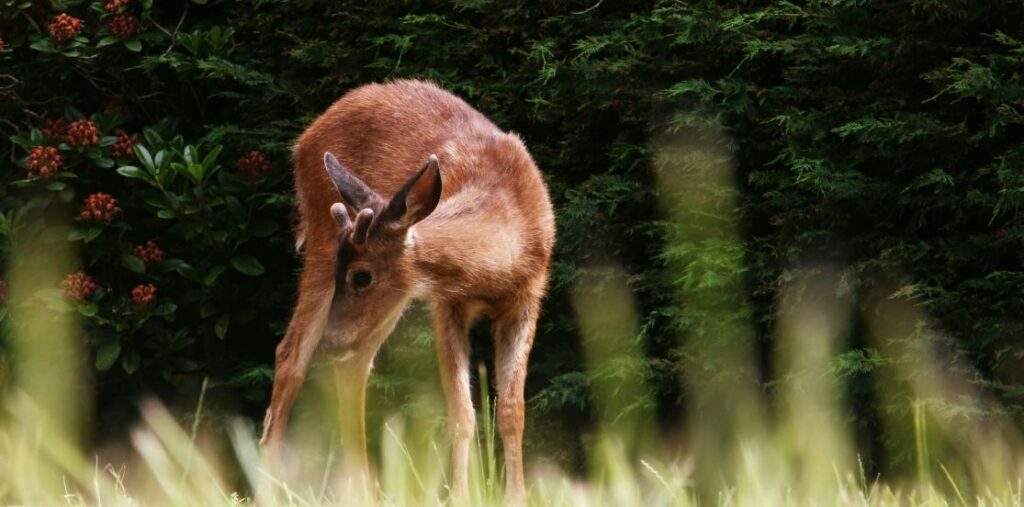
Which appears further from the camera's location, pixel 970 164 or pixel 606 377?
pixel 606 377

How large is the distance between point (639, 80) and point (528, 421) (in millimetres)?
1598

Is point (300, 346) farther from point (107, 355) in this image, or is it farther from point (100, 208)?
point (100, 208)

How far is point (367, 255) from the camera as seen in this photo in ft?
16.4

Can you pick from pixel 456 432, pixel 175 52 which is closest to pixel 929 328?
pixel 456 432

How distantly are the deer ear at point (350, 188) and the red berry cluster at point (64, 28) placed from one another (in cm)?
259

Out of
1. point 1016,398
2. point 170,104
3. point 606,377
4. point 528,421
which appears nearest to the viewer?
point 1016,398

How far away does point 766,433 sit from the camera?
5.34 m

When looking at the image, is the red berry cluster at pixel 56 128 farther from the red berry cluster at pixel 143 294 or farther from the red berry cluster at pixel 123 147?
the red berry cluster at pixel 143 294

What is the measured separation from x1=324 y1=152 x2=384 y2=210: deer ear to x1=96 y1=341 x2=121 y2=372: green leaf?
227 centimetres

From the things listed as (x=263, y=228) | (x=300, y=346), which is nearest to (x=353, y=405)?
(x=300, y=346)

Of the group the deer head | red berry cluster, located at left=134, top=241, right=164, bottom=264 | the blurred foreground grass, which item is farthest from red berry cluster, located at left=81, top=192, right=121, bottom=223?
the deer head

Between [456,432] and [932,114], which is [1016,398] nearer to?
[932,114]

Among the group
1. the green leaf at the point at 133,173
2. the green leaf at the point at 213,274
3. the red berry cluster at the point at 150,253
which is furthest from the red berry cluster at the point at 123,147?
the green leaf at the point at 213,274

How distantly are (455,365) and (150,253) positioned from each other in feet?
7.31
